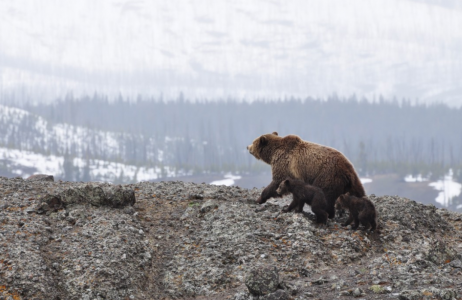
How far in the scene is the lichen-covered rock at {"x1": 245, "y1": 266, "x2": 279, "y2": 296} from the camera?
9.59m

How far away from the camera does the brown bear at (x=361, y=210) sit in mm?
13305

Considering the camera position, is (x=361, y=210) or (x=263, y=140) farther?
(x=263, y=140)

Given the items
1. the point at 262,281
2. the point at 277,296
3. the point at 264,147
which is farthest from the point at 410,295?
the point at 264,147

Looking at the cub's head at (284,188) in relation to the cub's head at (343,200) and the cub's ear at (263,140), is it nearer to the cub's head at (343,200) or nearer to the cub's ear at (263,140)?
the cub's head at (343,200)

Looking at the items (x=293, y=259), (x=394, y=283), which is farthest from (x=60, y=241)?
(x=394, y=283)

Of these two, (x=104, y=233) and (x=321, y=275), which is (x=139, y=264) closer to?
(x=104, y=233)

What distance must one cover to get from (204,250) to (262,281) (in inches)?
111

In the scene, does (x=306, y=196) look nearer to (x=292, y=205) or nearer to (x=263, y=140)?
(x=292, y=205)

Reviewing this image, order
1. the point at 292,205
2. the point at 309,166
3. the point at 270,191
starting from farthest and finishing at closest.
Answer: the point at 270,191 → the point at 309,166 → the point at 292,205

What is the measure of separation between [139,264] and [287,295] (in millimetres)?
3729

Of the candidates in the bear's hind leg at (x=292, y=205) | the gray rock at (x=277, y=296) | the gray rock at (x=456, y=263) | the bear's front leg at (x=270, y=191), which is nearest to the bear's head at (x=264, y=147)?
the bear's front leg at (x=270, y=191)

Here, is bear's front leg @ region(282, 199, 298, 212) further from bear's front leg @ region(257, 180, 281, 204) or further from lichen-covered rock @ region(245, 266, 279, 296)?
lichen-covered rock @ region(245, 266, 279, 296)

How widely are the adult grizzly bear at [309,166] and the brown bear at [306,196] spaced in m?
0.53

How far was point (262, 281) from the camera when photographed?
962 centimetres
